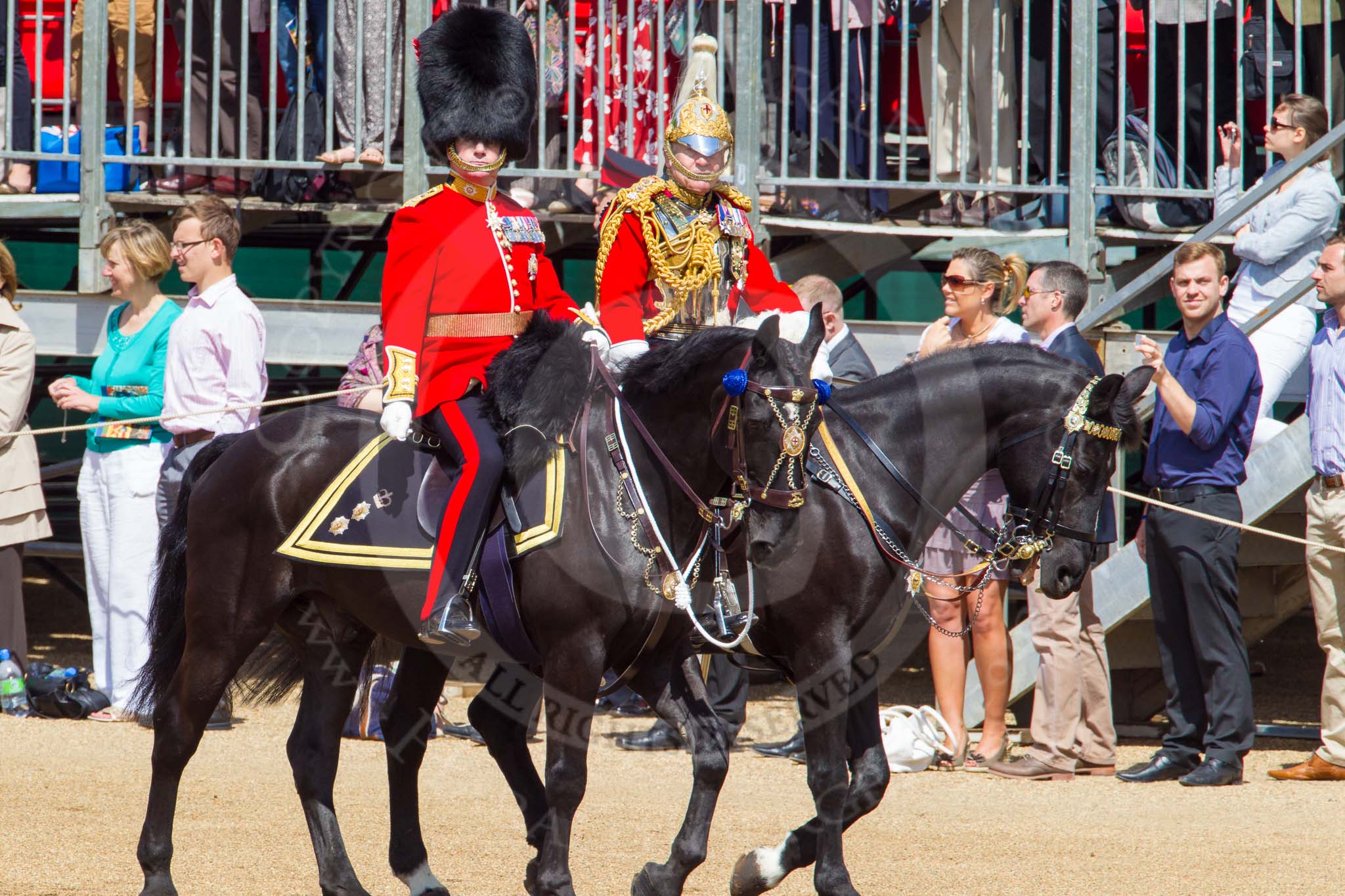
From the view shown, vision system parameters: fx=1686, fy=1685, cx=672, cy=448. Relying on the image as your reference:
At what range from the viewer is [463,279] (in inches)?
185

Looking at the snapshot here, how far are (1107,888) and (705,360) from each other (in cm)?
200

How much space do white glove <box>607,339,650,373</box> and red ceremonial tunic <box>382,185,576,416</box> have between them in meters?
0.19

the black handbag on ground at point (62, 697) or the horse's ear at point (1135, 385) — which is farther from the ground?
the horse's ear at point (1135, 385)

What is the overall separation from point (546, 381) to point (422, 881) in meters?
1.48

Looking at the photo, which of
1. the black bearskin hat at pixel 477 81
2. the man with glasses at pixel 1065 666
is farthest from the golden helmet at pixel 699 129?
the man with glasses at pixel 1065 666

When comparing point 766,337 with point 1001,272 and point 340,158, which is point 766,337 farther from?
point 340,158

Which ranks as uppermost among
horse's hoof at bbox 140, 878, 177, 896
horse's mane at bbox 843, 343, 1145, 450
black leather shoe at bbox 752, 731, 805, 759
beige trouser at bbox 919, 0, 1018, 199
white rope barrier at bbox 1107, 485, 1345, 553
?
beige trouser at bbox 919, 0, 1018, 199

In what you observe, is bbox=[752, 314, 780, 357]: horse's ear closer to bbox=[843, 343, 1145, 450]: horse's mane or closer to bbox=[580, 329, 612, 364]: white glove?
bbox=[580, 329, 612, 364]: white glove

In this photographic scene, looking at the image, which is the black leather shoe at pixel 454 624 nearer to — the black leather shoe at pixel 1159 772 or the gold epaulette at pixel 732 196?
the gold epaulette at pixel 732 196

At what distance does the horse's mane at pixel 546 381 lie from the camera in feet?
14.5

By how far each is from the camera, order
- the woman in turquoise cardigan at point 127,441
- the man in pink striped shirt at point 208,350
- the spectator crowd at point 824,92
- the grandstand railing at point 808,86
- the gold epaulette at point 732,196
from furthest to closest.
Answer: the spectator crowd at point 824,92 < the grandstand railing at point 808,86 < the woman in turquoise cardigan at point 127,441 < the man in pink striped shirt at point 208,350 < the gold epaulette at point 732,196

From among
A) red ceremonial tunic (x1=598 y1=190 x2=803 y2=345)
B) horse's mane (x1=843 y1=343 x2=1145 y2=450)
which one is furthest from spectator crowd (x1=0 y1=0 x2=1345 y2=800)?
red ceremonial tunic (x1=598 y1=190 x2=803 y2=345)

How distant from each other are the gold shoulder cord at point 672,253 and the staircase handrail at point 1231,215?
7.16 ft

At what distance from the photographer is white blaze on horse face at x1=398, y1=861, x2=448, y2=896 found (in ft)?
15.6
